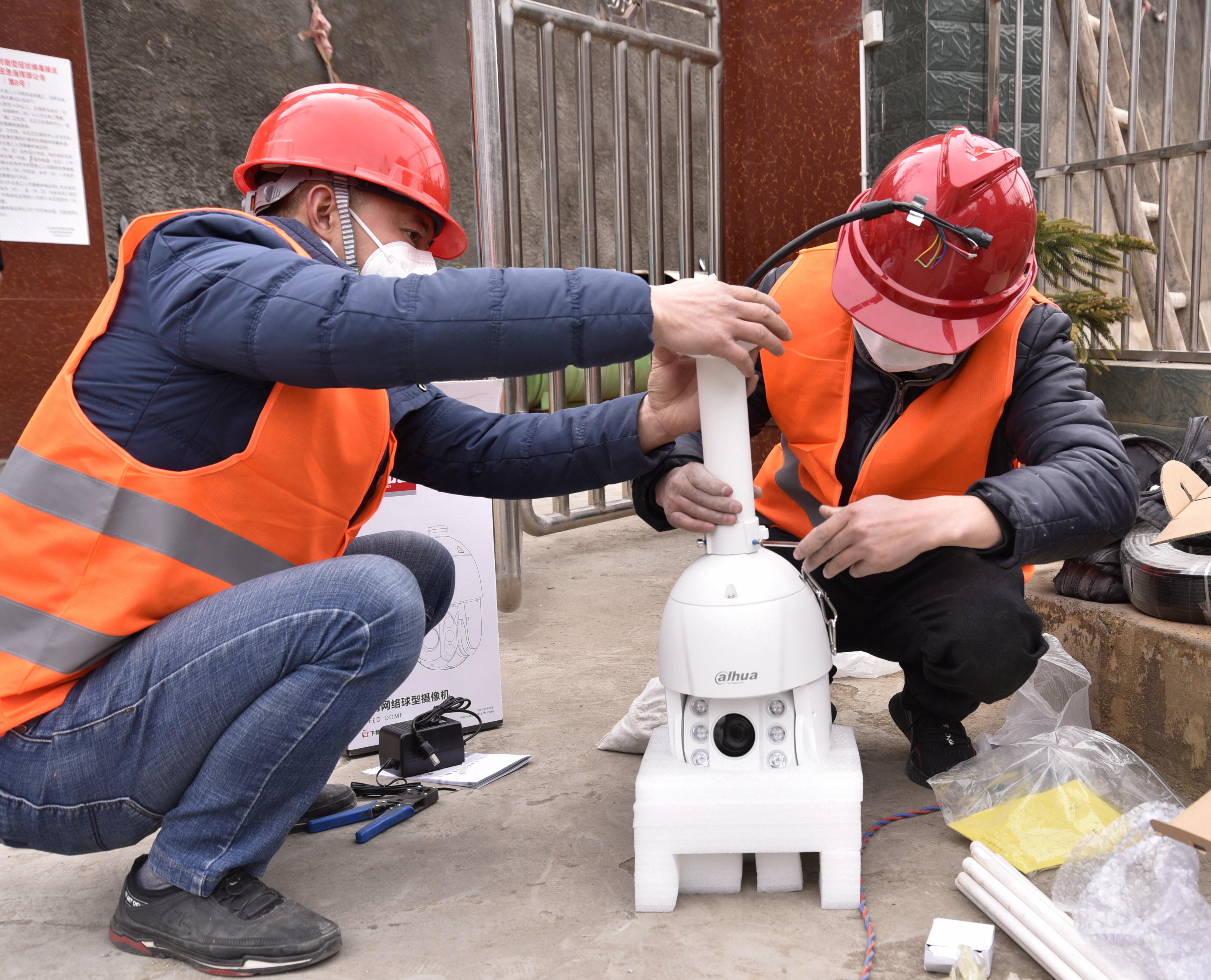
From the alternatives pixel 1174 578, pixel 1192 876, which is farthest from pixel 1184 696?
pixel 1192 876

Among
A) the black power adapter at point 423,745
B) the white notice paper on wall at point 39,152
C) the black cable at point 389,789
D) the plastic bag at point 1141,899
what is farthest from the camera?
the white notice paper on wall at point 39,152

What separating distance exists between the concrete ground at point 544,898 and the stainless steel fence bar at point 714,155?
2711 millimetres

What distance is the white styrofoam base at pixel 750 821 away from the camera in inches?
60.1

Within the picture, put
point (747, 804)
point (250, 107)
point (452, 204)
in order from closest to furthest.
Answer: point (747, 804) < point (250, 107) < point (452, 204)

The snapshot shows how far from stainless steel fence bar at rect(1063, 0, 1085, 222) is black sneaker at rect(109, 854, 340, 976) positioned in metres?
3.50

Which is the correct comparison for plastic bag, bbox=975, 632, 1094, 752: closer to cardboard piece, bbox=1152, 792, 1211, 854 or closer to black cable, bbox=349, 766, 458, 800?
cardboard piece, bbox=1152, 792, 1211, 854

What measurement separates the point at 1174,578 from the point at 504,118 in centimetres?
265

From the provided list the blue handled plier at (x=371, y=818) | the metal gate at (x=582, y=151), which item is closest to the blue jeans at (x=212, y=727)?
the blue handled plier at (x=371, y=818)

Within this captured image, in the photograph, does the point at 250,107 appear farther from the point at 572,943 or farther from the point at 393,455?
the point at 572,943

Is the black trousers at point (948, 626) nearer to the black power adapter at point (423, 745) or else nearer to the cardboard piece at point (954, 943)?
the cardboard piece at point (954, 943)

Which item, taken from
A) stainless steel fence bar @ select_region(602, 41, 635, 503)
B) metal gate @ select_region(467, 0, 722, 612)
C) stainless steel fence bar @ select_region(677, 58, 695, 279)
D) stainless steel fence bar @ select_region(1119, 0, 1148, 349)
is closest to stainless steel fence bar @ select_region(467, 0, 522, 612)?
metal gate @ select_region(467, 0, 722, 612)

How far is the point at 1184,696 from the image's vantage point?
1.97m

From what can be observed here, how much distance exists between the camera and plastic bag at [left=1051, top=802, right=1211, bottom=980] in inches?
49.8

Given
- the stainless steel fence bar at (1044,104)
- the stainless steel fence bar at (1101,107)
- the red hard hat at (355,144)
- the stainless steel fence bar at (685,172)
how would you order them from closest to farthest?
1. the red hard hat at (355,144)
2. the stainless steel fence bar at (1101,107)
3. the stainless steel fence bar at (1044,104)
4. the stainless steel fence bar at (685,172)
